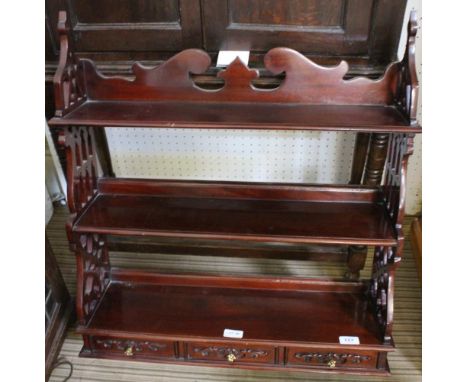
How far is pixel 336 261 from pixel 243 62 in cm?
104

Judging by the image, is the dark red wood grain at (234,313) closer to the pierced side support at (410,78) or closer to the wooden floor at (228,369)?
the wooden floor at (228,369)

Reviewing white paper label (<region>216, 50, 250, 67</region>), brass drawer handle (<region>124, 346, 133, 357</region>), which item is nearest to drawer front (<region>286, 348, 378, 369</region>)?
brass drawer handle (<region>124, 346, 133, 357</region>)

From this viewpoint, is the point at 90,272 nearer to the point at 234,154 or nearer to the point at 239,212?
the point at 239,212

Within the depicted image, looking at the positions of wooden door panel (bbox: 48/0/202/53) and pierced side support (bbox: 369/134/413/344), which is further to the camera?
wooden door panel (bbox: 48/0/202/53)

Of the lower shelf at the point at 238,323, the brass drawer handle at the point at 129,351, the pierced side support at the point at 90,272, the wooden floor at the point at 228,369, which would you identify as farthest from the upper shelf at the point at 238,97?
the wooden floor at the point at 228,369

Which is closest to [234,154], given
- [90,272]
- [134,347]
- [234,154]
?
[234,154]

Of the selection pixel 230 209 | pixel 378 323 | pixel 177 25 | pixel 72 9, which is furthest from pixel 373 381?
pixel 72 9

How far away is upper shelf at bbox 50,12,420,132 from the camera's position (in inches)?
46.9

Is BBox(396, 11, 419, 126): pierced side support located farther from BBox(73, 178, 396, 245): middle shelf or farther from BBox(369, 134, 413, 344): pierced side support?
BBox(73, 178, 396, 245): middle shelf

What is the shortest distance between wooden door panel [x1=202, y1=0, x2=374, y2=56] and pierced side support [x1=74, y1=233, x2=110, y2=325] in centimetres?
80

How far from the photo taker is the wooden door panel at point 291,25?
4.28 ft

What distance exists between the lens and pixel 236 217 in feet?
4.68

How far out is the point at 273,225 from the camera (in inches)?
54.3

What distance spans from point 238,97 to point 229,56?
0.15m
